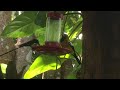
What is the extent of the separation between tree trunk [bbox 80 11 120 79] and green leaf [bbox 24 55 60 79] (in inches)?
33.5

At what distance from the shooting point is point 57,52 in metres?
1.74

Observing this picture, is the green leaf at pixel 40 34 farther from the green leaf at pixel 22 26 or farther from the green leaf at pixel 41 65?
the green leaf at pixel 41 65

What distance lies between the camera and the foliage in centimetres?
212

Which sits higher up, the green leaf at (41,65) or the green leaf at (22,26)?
the green leaf at (22,26)

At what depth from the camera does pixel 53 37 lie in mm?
1896

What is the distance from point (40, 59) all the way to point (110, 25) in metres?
1.05

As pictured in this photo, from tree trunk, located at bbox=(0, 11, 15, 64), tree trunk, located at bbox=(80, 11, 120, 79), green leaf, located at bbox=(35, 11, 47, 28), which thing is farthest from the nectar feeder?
tree trunk, located at bbox=(0, 11, 15, 64)

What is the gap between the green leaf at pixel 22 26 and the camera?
2.28m

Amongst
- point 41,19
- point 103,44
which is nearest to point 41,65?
point 41,19

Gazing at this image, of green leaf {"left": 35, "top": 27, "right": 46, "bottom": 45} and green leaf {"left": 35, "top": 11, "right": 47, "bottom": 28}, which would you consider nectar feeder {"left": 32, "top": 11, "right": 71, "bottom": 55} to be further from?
green leaf {"left": 35, "top": 27, "right": 46, "bottom": 45}

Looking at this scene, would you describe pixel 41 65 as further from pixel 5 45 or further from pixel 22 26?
pixel 5 45

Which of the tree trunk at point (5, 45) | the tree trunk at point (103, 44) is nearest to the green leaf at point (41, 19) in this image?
the tree trunk at point (103, 44)
